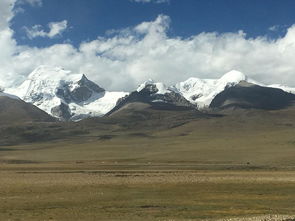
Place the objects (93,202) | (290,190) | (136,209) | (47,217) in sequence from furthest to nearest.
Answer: (290,190)
(93,202)
(136,209)
(47,217)

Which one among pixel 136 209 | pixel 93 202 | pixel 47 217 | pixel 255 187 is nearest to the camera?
pixel 47 217

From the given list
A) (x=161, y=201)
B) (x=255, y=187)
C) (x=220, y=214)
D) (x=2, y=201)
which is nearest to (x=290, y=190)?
(x=255, y=187)

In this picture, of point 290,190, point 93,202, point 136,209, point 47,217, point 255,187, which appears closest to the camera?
point 47,217

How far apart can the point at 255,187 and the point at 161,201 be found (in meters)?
19.6

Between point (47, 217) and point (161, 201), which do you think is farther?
point (161, 201)

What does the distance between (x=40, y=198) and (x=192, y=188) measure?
67.9ft

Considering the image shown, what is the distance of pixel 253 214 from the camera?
46562mm

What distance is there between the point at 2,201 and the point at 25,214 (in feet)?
34.9

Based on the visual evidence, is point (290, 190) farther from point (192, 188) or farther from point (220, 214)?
point (220, 214)

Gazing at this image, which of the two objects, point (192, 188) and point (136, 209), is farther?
point (192, 188)

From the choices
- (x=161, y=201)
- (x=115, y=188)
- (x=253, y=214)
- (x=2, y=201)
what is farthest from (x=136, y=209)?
(x=115, y=188)

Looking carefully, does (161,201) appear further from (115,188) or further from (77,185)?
(77,185)

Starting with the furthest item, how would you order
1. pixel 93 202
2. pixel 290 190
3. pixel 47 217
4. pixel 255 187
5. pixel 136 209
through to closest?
pixel 255 187, pixel 290 190, pixel 93 202, pixel 136 209, pixel 47 217

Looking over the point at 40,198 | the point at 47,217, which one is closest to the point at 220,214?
the point at 47,217
